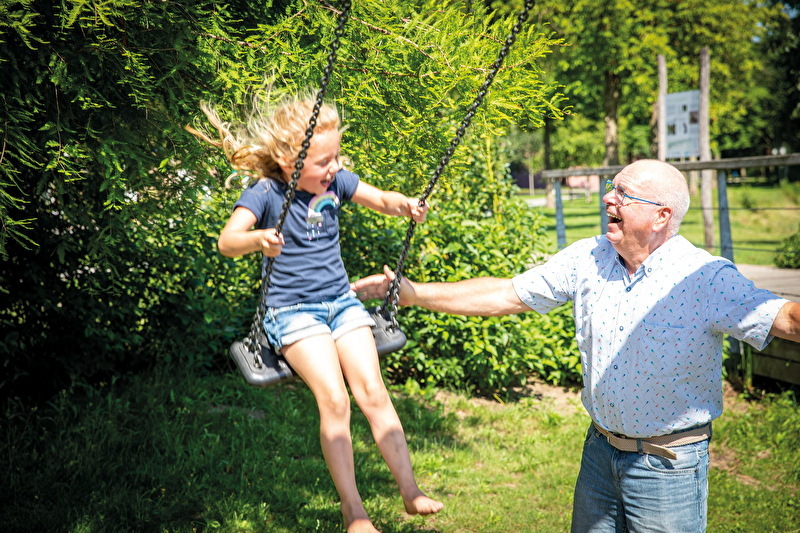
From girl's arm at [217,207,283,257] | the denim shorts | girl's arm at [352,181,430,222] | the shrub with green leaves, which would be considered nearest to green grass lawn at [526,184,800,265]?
the shrub with green leaves

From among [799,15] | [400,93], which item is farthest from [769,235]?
[799,15]

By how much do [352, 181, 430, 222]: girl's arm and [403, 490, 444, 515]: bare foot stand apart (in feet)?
3.69

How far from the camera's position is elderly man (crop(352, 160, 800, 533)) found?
105 inches

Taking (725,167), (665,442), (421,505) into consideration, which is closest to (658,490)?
(665,442)

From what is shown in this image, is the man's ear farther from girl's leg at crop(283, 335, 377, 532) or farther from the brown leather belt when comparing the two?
girl's leg at crop(283, 335, 377, 532)

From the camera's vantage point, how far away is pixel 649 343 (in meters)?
2.71

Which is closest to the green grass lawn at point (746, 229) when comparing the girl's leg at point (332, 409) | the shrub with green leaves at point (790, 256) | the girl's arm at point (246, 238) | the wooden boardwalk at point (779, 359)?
the shrub with green leaves at point (790, 256)

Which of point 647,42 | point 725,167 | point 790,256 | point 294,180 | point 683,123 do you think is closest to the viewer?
point 294,180

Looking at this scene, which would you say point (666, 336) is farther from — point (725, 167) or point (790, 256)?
point (790, 256)

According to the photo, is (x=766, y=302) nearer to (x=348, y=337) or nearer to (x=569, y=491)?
(x=348, y=337)

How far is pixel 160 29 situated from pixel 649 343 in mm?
2472

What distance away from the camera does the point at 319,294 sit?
3.01 meters

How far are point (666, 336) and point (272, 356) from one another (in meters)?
1.62

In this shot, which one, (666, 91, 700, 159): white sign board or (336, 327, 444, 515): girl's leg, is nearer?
(336, 327, 444, 515): girl's leg
